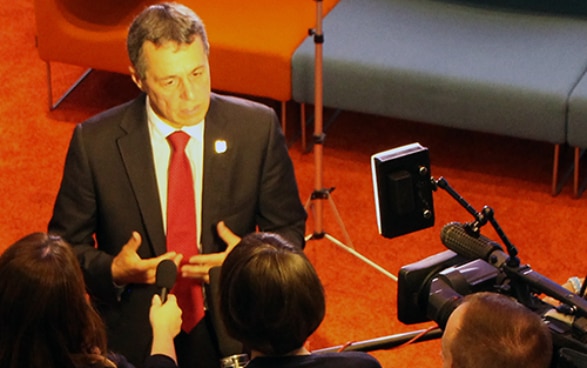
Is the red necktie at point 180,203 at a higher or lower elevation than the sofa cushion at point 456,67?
higher

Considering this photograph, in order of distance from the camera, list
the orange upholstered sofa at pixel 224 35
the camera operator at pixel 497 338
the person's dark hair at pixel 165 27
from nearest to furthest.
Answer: the camera operator at pixel 497 338, the person's dark hair at pixel 165 27, the orange upholstered sofa at pixel 224 35

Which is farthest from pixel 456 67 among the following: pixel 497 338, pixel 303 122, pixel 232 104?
pixel 497 338

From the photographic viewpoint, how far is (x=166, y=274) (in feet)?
9.44

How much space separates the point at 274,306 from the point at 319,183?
2.08 m

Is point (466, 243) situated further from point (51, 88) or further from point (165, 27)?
point (51, 88)

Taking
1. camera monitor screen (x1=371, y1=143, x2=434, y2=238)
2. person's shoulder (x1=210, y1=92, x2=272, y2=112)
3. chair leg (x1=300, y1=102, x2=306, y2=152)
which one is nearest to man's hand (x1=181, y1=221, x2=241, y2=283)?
person's shoulder (x1=210, y1=92, x2=272, y2=112)

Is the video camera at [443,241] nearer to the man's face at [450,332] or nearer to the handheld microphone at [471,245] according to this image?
the handheld microphone at [471,245]

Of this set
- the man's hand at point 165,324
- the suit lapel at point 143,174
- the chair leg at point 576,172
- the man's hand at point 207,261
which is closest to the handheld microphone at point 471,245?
the man's hand at point 207,261

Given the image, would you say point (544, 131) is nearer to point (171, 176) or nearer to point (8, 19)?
point (171, 176)

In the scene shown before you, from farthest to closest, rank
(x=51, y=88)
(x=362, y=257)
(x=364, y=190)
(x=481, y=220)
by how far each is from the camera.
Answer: (x=51, y=88) < (x=364, y=190) < (x=362, y=257) < (x=481, y=220)

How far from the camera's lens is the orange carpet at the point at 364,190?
4.43 metres

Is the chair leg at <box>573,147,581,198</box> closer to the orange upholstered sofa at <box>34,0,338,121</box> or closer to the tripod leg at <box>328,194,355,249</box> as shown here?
the tripod leg at <box>328,194,355,249</box>

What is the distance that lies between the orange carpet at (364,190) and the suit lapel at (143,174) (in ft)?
4.18

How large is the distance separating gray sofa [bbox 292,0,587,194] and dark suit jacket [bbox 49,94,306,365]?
6.14 ft
